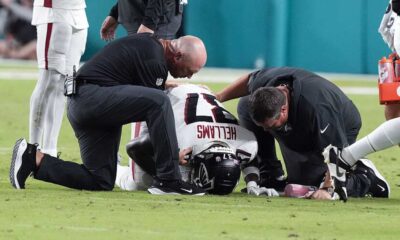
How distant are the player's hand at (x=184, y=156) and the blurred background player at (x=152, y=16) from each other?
1.38 meters

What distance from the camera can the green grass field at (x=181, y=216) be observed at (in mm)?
6297

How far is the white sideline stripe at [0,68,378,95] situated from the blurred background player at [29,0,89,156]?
8.85 m

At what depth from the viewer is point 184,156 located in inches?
324

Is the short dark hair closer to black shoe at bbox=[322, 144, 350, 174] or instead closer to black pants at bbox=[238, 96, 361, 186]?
black shoe at bbox=[322, 144, 350, 174]

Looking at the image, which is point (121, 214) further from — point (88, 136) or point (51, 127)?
point (51, 127)

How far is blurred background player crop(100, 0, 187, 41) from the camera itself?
942cm

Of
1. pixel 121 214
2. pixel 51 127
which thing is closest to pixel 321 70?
pixel 51 127

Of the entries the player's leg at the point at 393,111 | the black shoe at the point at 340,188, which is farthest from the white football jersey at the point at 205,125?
the player's leg at the point at 393,111

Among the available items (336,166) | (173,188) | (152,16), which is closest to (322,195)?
(336,166)

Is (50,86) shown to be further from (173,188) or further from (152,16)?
(173,188)

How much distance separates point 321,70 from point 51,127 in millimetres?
12514

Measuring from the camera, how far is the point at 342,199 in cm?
777

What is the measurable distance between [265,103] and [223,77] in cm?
1236

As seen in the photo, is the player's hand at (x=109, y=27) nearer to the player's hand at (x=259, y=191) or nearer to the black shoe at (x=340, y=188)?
the player's hand at (x=259, y=191)
